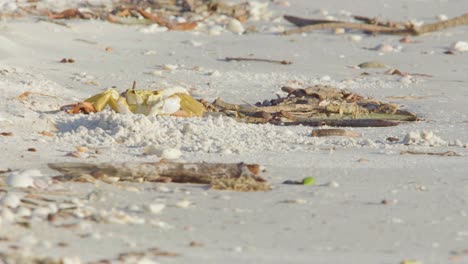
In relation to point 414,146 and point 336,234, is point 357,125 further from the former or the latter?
point 336,234

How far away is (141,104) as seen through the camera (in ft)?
16.4

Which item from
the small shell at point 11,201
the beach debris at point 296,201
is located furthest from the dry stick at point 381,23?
the small shell at point 11,201

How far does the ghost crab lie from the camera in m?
4.98

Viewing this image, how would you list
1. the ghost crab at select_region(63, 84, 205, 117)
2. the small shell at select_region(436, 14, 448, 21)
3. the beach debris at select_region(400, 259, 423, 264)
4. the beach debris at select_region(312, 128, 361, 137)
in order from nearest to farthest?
the beach debris at select_region(400, 259, 423, 264), the beach debris at select_region(312, 128, 361, 137), the ghost crab at select_region(63, 84, 205, 117), the small shell at select_region(436, 14, 448, 21)

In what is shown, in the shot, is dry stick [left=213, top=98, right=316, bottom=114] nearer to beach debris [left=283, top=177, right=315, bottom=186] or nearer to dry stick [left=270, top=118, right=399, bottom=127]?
dry stick [left=270, top=118, right=399, bottom=127]

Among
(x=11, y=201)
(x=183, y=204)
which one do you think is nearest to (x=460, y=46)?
(x=183, y=204)

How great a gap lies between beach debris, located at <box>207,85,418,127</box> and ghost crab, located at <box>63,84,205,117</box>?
1.13 ft

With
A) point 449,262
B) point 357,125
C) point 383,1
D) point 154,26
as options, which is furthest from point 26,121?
point 383,1

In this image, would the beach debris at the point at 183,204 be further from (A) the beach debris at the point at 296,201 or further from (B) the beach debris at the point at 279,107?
(B) the beach debris at the point at 279,107

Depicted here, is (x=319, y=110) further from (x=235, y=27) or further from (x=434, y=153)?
(x=235, y=27)

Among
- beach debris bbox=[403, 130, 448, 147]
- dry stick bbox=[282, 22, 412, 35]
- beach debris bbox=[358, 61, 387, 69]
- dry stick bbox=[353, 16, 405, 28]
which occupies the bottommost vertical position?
beach debris bbox=[403, 130, 448, 147]

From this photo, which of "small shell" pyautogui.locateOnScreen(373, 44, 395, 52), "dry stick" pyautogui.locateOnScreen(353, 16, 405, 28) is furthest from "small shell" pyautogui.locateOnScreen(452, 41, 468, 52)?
"dry stick" pyautogui.locateOnScreen(353, 16, 405, 28)

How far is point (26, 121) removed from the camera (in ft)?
15.4

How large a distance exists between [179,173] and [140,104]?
4.46ft
